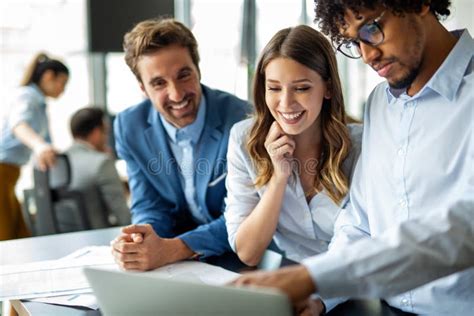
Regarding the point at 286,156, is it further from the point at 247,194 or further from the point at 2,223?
the point at 2,223

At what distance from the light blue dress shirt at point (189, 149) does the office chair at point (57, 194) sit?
168cm

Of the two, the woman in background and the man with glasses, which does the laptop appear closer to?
the man with glasses

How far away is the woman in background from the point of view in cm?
444

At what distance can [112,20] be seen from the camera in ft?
17.9

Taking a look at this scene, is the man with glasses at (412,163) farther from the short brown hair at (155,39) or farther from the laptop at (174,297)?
the short brown hair at (155,39)

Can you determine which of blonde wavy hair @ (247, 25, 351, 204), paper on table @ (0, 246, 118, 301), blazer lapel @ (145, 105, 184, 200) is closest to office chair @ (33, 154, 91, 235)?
blazer lapel @ (145, 105, 184, 200)

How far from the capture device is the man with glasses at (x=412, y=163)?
993 mm

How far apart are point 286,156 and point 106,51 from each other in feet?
13.6

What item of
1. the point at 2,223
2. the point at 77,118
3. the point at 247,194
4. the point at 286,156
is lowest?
the point at 2,223

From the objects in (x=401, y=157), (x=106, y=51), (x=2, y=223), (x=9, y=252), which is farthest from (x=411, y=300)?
(x=106, y=51)

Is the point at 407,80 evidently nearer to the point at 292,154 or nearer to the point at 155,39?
the point at 292,154

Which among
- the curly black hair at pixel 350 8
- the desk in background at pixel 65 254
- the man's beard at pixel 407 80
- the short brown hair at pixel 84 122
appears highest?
the curly black hair at pixel 350 8

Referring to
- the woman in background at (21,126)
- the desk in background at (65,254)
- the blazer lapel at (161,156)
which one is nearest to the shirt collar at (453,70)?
the desk in background at (65,254)

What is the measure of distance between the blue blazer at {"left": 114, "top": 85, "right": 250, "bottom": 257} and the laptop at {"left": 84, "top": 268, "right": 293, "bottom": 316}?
1.05 m
